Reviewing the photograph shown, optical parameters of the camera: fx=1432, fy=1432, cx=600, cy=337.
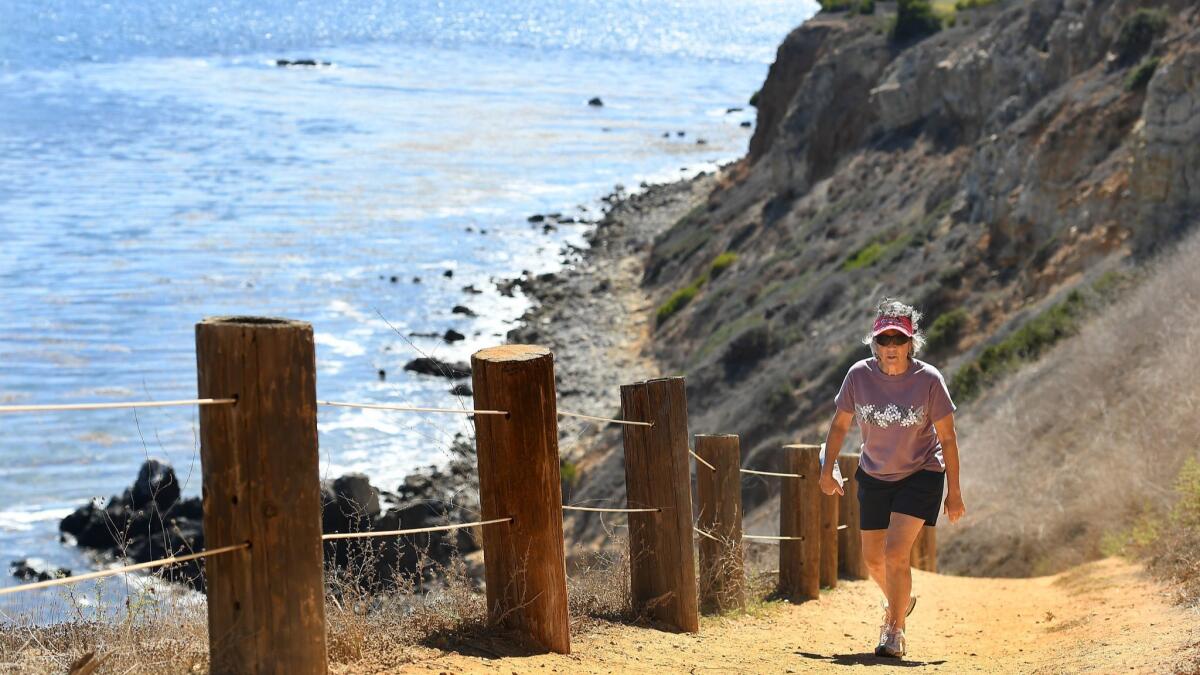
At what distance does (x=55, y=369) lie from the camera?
1518 inches

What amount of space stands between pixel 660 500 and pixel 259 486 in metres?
3.22

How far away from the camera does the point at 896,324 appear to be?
669 cm

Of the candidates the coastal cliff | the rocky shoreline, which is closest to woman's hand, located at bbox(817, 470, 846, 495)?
the rocky shoreline

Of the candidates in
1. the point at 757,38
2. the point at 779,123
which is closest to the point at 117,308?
the point at 779,123

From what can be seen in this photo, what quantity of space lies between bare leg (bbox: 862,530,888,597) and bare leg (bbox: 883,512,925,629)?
4 cm

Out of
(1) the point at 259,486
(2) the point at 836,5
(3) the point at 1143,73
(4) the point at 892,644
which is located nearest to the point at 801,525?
(4) the point at 892,644

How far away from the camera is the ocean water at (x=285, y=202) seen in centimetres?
3344

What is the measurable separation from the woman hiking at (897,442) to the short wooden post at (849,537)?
11.6 feet

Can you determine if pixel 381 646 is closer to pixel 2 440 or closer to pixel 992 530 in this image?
pixel 992 530

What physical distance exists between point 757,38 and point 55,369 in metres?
130

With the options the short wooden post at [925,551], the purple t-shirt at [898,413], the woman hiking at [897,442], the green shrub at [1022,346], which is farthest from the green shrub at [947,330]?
the purple t-shirt at [898,413]

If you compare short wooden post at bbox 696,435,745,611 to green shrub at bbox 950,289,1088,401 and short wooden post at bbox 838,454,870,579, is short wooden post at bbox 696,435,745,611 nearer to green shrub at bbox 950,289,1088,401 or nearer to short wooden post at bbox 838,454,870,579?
short wooden post at bbox 838,454,870,579

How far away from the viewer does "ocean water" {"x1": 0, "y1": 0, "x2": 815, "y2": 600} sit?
1316 inches

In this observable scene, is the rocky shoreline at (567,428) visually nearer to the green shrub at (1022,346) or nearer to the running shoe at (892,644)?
the running shoe at (892,644)
